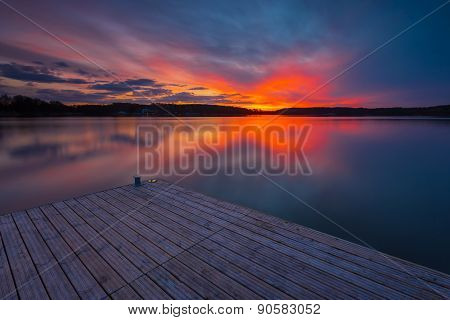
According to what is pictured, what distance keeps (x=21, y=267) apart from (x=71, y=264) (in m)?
0.54

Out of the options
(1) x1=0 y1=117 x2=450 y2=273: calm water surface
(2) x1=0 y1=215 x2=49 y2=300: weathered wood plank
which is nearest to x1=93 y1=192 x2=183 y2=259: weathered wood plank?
(2) x1=0 y1=215 x2=49 y2=300: weathered wood plank

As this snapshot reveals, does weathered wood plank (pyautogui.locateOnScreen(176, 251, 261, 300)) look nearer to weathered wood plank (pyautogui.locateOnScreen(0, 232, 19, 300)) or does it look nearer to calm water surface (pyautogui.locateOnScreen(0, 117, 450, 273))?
weathered wood plank (pyautogui.locateOnScreen(0, 232, 19, 300))

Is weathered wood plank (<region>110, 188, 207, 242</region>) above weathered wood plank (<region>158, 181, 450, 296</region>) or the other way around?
the other way around

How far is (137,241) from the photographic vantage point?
9.82 ft

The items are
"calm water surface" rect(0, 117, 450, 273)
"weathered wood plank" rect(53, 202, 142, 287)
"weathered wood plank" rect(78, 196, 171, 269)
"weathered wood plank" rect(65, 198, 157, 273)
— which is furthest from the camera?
"calm water surface" rect(0, 117, 450, 273)

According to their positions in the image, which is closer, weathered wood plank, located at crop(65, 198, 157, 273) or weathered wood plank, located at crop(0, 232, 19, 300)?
weathered wood plank, located at crop(0, 232, 19, 300)

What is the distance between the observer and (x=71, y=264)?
249 centimetres

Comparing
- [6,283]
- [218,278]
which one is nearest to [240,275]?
[218,278]

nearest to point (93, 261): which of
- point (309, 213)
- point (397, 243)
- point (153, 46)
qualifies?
point (309, 213)

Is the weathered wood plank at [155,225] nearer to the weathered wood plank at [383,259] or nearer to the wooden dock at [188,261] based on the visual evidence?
the wooden dock at [188,261]

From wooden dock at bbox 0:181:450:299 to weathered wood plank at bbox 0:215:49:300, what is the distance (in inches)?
0.4

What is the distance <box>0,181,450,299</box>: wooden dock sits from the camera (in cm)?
214

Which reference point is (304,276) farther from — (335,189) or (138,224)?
(335,189)
